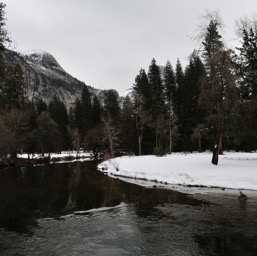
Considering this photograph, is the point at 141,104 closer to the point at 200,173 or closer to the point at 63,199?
the point at 200,173

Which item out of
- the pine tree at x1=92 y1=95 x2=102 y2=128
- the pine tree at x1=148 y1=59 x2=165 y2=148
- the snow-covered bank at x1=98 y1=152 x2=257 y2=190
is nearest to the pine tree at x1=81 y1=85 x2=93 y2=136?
the pine tree at x1=92 y1=95 x2=102 y2=128

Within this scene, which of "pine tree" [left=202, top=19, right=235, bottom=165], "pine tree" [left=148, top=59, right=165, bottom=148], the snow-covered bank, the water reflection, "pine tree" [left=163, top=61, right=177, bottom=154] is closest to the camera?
the water reflection

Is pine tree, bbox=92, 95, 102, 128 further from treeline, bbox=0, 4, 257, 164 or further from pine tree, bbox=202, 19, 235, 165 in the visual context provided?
pine tree, bbox=202, 19, 235, 165

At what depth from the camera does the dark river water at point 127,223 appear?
10.0 metres

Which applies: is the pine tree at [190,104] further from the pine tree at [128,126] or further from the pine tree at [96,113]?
the pine tree at [96,113]

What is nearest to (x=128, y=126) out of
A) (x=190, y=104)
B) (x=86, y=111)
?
(x=190, y=104)

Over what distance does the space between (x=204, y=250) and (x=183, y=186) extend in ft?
42.4

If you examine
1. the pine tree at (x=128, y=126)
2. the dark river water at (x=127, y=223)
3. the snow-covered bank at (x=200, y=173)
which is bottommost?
the dark river water at (x=127, y=223)

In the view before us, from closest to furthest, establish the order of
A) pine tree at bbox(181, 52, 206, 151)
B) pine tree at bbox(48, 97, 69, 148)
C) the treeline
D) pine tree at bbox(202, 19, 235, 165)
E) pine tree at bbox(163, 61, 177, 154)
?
pine tree at bbox(202, 19, 235, 165) → the treeline → pine tree at bbox(181, 52, 206, 151) → pine tree at bbox(163, 61, 177, 154) → pine tree at bbox(48, 97, 69, 148)

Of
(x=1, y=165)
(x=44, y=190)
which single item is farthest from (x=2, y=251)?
(x=1, y=165)

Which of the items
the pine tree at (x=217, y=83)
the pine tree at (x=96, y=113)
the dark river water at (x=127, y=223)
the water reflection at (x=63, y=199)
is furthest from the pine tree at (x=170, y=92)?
the dark river water at (x=127, y=223)

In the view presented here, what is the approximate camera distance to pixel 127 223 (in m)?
13.2

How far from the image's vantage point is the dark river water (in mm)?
10047

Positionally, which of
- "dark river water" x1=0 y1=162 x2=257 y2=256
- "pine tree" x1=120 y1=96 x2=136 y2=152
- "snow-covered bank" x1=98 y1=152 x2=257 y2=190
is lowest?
"dark river water" x1=0 y1=162 x2=257 y2=256
